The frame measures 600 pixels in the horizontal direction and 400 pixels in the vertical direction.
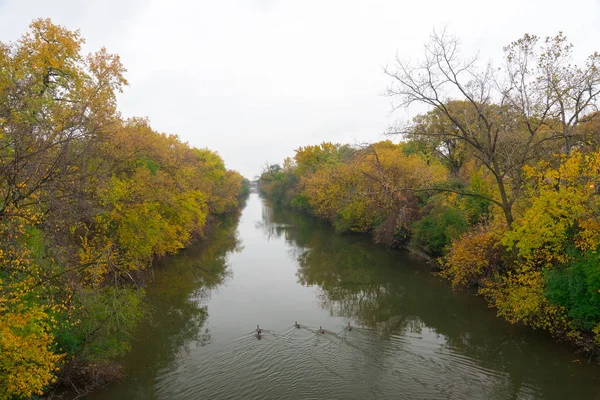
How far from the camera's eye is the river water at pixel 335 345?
36.3 feet

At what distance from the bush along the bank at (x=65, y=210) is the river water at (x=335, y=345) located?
88.3 inches

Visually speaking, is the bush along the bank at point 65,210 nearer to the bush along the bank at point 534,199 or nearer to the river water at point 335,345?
the river water at point 335,345

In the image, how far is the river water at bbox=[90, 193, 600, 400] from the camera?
36.3ft

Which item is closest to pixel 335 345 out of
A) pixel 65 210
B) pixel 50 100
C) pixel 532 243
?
pixel 532 243

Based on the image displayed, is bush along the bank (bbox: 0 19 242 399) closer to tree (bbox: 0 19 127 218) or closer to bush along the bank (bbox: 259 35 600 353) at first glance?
tree (bbox: 0 19 127 218)

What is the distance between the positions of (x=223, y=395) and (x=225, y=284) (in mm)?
12167

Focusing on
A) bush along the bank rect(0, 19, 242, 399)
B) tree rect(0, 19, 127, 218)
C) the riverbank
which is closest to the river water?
the riverbank

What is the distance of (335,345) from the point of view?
13.9 metres

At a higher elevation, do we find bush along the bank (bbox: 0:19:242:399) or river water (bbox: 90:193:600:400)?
bush along the bank (bbox: 0:19:242:399)

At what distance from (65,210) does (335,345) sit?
396 inches

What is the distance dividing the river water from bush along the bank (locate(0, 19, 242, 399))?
2.24 meters

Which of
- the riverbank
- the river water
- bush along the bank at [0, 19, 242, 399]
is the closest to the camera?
bush along the bank at [0, 19, 242, 399]

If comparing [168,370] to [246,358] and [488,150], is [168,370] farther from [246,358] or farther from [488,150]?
[488,150]

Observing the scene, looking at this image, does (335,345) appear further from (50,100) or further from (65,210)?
(50,100)
